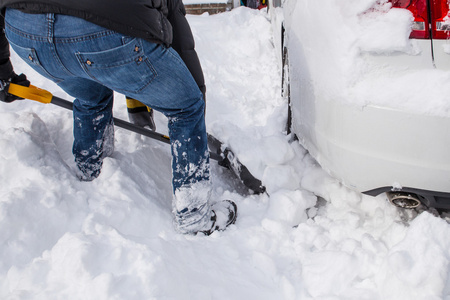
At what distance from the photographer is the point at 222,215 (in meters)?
2.04

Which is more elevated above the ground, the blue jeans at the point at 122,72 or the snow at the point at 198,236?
the blue jeans at the point at 122,72

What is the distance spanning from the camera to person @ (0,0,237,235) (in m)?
1.37

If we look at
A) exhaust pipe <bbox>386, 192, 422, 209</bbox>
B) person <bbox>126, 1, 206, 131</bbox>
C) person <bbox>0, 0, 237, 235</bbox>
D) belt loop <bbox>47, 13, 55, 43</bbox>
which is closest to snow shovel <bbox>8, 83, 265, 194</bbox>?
person <bbox>0, 0, 237, 235</bbox>

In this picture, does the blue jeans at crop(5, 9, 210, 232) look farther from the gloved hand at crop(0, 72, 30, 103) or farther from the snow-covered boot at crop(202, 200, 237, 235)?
the gloved hand at crop(0, 72, 30, 103)

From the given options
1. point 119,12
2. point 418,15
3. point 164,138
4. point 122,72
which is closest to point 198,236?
point 164,138

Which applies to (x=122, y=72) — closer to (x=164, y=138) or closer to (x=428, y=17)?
(x=164, y=138)

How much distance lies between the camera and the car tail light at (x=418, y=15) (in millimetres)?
1417

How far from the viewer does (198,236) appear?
1894mm

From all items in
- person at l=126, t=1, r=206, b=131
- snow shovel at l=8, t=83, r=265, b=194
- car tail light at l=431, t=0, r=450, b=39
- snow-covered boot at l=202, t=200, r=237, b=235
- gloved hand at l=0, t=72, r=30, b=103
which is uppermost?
car tail light at l=431, t=0, r=450, b=39

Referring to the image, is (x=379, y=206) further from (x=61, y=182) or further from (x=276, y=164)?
Result: (x=61, y=182)

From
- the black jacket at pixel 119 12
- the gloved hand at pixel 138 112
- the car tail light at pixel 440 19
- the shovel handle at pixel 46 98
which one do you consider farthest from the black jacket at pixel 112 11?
the gloved hand at pixel 138 112

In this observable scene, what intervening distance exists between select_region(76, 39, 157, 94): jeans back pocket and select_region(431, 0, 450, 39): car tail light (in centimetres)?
114

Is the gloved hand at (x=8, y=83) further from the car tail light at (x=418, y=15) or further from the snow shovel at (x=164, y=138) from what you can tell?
the car tail light at (x=418, y=15)

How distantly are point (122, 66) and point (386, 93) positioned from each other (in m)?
1.09
